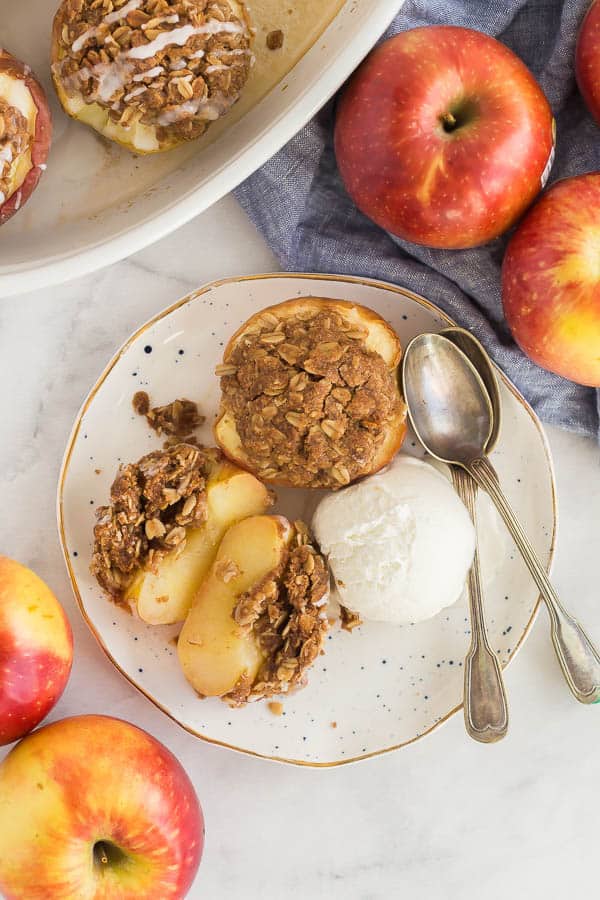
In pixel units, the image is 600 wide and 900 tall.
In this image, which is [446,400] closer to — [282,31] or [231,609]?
[231,609]

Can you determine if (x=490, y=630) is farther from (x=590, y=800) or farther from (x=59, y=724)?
(x=59, y=724)

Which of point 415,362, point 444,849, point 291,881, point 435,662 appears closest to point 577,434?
point 415,362

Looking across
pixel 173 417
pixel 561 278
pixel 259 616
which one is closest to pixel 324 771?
pixel 259 616

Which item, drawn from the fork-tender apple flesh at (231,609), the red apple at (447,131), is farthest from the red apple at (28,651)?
the red apple at (447,131)

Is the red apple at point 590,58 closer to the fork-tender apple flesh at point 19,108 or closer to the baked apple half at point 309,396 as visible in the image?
the baked apple half at point 309,396

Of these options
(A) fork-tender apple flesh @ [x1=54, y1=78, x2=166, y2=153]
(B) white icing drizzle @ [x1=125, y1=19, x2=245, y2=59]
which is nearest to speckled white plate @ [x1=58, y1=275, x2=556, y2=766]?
(A) fork-tender apple flesh @ [x1=54, y1=78, x2=166, y2=153]

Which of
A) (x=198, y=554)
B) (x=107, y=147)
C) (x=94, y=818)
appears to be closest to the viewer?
(x=94, y=818)
